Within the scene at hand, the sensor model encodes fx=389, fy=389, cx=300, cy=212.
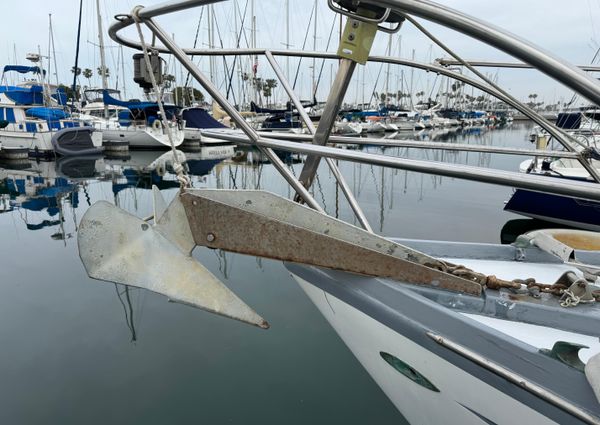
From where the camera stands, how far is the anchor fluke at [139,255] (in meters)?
1.99

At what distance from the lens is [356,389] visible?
12.5 ft

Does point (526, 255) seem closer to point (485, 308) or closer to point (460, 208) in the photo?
point (485, 308)

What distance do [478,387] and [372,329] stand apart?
0.57 m

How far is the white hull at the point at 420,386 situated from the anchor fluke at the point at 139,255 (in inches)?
23.3

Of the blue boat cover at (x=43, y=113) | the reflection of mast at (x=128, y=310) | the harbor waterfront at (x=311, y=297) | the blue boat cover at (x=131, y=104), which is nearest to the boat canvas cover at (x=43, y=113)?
the blue boat cover at (x=43, y=113)

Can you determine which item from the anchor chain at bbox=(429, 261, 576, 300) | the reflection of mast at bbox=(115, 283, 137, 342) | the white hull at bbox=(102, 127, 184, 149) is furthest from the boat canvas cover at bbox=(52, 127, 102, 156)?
the anchor chain at bbox=(429, 261, 576, 300)

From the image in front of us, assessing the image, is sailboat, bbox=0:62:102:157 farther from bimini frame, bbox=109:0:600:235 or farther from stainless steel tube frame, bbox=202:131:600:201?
stainless steel tube frame, bbox=202:131:600:201

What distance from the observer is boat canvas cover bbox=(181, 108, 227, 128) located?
90.4 ft

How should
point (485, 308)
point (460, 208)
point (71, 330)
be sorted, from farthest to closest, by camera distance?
point (460, 208), point (71, 330), point (485, 308)

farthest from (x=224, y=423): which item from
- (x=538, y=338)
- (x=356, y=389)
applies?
(x=538, y=338)

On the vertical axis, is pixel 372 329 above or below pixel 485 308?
below

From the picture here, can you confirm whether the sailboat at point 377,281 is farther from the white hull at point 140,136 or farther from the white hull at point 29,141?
the white hull at point 140,136

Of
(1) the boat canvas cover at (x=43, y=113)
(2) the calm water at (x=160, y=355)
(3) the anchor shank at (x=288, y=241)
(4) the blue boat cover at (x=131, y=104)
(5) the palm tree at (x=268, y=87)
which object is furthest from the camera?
(5) the palm tree at (x=268, y=87)

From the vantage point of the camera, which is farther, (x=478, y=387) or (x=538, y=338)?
(x=538, y=338)
